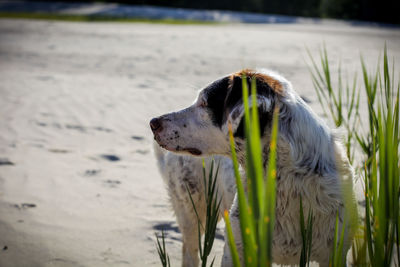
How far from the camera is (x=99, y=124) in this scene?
6.83 metres

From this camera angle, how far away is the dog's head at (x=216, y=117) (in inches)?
88.3

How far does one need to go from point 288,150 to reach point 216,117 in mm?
497

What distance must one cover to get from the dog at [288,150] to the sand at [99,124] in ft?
2.37

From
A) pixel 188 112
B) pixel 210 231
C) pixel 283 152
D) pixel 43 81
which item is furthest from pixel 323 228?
pixel 43 81

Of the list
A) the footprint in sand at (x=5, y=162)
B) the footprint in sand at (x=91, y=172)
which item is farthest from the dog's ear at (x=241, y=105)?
the footprint in sand at (x=5, y=162)

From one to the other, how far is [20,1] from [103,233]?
96.9 ft

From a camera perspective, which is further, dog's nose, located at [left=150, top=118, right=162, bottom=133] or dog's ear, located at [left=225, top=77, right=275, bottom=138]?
dog's nose, located at [left=150, top=118, right=162, bottom=133]

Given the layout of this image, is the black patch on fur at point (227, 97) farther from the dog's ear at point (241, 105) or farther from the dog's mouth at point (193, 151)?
the dog's mouth at point (193, 151)

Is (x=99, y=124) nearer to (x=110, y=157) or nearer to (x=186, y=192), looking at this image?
(x=110, y=157)

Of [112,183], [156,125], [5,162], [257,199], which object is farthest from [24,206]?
[257,199]

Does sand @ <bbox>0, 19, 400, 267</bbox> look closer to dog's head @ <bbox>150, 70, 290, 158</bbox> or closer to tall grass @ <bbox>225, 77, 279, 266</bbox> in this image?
dog's head @ <bbox>150, 70, 290, 158</bbox>


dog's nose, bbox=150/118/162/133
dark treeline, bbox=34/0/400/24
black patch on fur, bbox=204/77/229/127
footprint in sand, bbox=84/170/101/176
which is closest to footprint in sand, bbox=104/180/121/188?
footprint in sand, bbox=84/170/101/176

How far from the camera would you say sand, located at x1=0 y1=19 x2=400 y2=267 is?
3.68m

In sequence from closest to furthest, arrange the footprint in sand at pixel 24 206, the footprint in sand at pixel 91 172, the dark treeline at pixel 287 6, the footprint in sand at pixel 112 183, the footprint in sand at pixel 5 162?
1. the footprint in sand at pixel 24 206
2. the footprint in sand at pixel 112 183
3. the footprint in sand at pixel 91 172
4. the footprint in sand at pixel 5 162
5. the dark treeline at pixel 287 6
